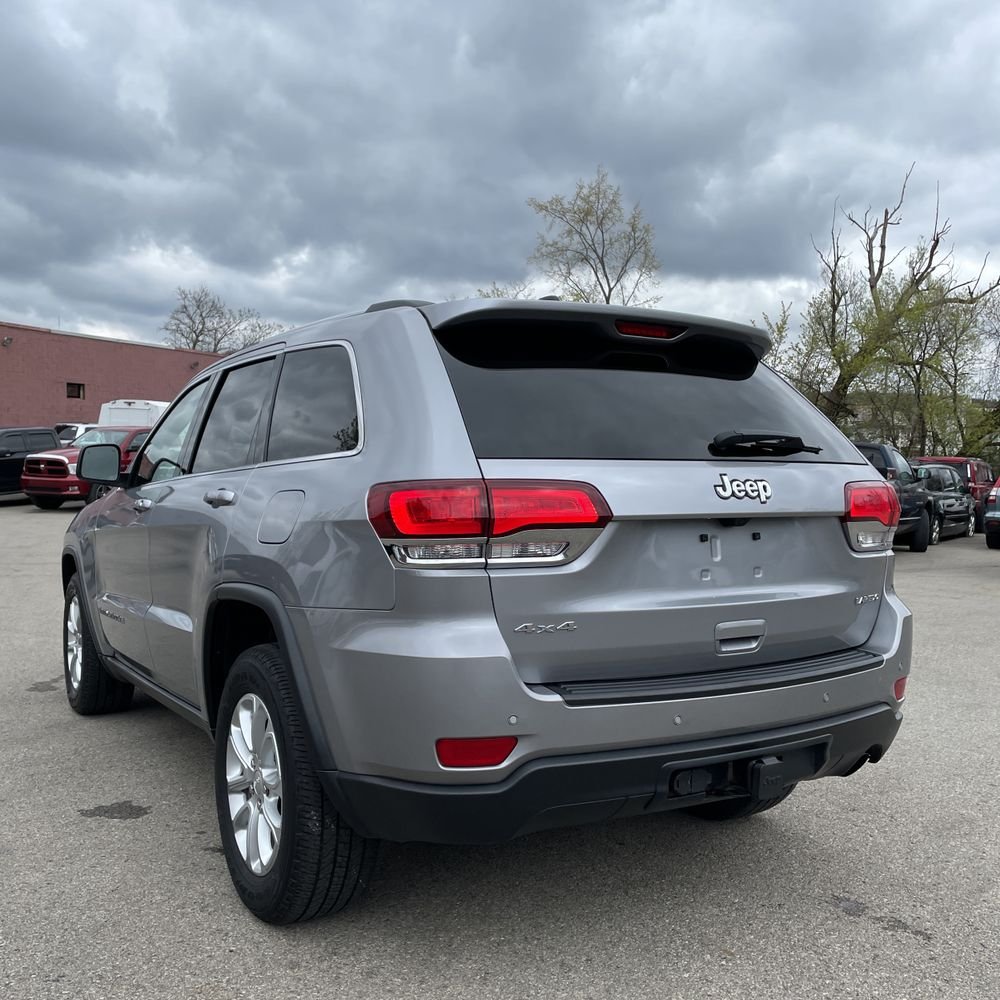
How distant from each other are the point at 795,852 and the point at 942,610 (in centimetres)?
685

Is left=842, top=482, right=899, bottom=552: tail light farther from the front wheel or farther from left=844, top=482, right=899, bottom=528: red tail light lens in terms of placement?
the front wheel

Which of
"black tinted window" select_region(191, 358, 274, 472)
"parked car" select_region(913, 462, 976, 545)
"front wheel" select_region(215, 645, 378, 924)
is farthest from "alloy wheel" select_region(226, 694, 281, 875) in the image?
"parked car" select_region(913, 462, 976, 545)

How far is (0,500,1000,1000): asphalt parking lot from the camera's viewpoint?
268cm

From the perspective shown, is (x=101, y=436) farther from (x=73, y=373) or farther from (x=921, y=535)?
(x=73, y=373)

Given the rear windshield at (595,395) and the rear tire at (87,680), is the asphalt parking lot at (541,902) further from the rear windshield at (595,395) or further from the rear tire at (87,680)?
the rear windshield at (595,395)

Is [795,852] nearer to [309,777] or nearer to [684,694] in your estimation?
[684,694]

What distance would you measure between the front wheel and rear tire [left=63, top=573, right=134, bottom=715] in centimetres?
224

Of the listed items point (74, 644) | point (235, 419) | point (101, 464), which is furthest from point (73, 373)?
point (235, 419)

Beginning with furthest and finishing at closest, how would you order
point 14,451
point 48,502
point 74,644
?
point 14,451, point 48,502, point 74,644

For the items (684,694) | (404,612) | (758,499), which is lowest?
(684,694)

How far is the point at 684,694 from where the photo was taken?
2643mm

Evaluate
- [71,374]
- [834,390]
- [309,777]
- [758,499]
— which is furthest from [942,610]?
[71,374]

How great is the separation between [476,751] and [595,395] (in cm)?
106

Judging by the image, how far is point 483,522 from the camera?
2484mm
